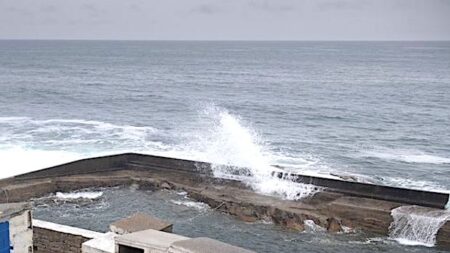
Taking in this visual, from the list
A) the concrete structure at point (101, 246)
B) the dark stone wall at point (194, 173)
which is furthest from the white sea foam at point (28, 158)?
the concrete structure at point (101, 246)

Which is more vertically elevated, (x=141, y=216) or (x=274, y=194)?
(x=141, y=216)

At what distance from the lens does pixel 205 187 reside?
73.5 ft

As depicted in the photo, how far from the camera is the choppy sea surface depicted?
1149 inches

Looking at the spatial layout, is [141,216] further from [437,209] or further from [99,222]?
[437,209]

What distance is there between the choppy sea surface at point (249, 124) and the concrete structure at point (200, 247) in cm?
1304

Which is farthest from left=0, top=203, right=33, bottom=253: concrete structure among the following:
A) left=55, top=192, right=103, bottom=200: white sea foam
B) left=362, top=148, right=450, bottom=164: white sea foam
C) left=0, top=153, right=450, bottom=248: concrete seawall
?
left=362, top=148, right=450, bottom=164: white sea foam

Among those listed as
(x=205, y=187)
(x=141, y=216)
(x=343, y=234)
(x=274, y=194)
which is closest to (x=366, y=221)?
(x=343, y=234)

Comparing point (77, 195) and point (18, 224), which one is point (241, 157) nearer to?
point (77, 195)

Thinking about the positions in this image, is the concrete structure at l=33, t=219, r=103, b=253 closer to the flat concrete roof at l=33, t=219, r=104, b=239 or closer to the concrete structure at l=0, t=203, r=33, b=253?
the flat concrete roof at l=33, t=219, r=104, b=239

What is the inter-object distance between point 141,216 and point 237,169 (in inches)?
541

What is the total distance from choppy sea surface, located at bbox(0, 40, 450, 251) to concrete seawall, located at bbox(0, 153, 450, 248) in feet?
4.14

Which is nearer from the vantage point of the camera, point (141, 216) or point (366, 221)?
point (141, 216)

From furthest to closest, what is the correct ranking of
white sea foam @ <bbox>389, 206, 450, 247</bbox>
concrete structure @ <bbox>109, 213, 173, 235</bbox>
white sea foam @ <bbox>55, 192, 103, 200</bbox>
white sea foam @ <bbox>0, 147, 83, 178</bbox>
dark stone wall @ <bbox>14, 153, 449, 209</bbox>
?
1. white sea foam @ <bbox>0, 147, 83, 178</bbox>
2. white sea foam @ <bbox>55, 192, 103, 200</bbox>
3. dark stone wall @ <bbox>14, 153, 449, 209</bbox>
4. white sea foam @ <bbox>389, 206, 450, 247</bbox>
5. concrete structure @ <bbox>109, 213, 173, 235</bbox>

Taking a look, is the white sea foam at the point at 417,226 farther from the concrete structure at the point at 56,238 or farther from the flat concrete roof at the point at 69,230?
the concrete structure at the point at 56,238
